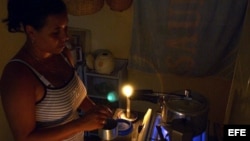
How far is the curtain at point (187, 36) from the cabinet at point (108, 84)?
5.9 inches

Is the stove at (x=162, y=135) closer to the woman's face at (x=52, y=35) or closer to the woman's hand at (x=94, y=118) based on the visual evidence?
the woman's hand at (x=94, y=118)

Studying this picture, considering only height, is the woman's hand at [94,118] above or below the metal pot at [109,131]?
above

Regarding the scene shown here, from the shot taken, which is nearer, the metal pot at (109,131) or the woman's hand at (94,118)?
the woman's hand at (94,118)

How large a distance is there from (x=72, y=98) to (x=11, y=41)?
0.93m

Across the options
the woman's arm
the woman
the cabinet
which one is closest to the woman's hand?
the woman

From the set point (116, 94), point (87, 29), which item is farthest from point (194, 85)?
point (87, 29)

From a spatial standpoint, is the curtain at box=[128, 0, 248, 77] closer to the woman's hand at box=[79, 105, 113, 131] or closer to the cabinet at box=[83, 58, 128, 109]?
the cabinet at box=[83, 58, 128, 109]

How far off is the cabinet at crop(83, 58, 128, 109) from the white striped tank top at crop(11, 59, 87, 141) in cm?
109

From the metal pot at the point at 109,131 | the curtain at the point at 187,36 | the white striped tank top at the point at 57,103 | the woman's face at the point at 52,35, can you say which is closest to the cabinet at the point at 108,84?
the curtain at the point at 187,36

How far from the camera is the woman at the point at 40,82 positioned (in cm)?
112

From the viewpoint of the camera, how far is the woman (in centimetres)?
112

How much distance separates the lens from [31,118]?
116 cm

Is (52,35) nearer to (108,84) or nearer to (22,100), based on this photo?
(22,100)

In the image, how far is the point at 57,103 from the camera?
1.24 metres
